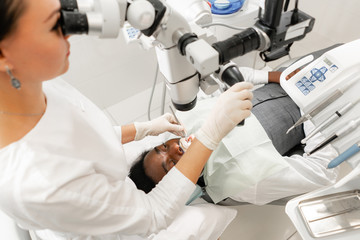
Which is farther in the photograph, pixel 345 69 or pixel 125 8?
pixel 345 69

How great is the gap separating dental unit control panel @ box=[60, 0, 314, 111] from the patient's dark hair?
1.68ft

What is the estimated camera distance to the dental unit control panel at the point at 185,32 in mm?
565

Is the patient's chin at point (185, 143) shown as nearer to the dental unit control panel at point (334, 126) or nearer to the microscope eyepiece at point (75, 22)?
the dental unit control panel at point (334, 126)

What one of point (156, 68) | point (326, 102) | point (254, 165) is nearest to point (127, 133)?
point (254, 165)

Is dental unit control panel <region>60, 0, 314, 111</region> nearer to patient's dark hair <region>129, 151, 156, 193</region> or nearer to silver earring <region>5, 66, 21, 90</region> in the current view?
silver earring <region>5, 66, 21, 90</region>

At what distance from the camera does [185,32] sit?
70cm

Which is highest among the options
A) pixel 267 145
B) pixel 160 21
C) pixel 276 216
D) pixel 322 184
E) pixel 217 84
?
pixel 160 21

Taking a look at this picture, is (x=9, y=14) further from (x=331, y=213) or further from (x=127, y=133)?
(x=331, y=213)

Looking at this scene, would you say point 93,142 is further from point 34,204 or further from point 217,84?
point 217,84

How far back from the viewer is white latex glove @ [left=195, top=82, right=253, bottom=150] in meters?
0.89

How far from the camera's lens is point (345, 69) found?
0.75m

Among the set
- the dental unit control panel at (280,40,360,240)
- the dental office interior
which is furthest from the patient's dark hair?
the dental unit control panel at (280,40,360,240)

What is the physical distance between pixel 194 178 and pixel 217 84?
32 cm

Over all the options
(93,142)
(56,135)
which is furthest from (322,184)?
(56,135)
